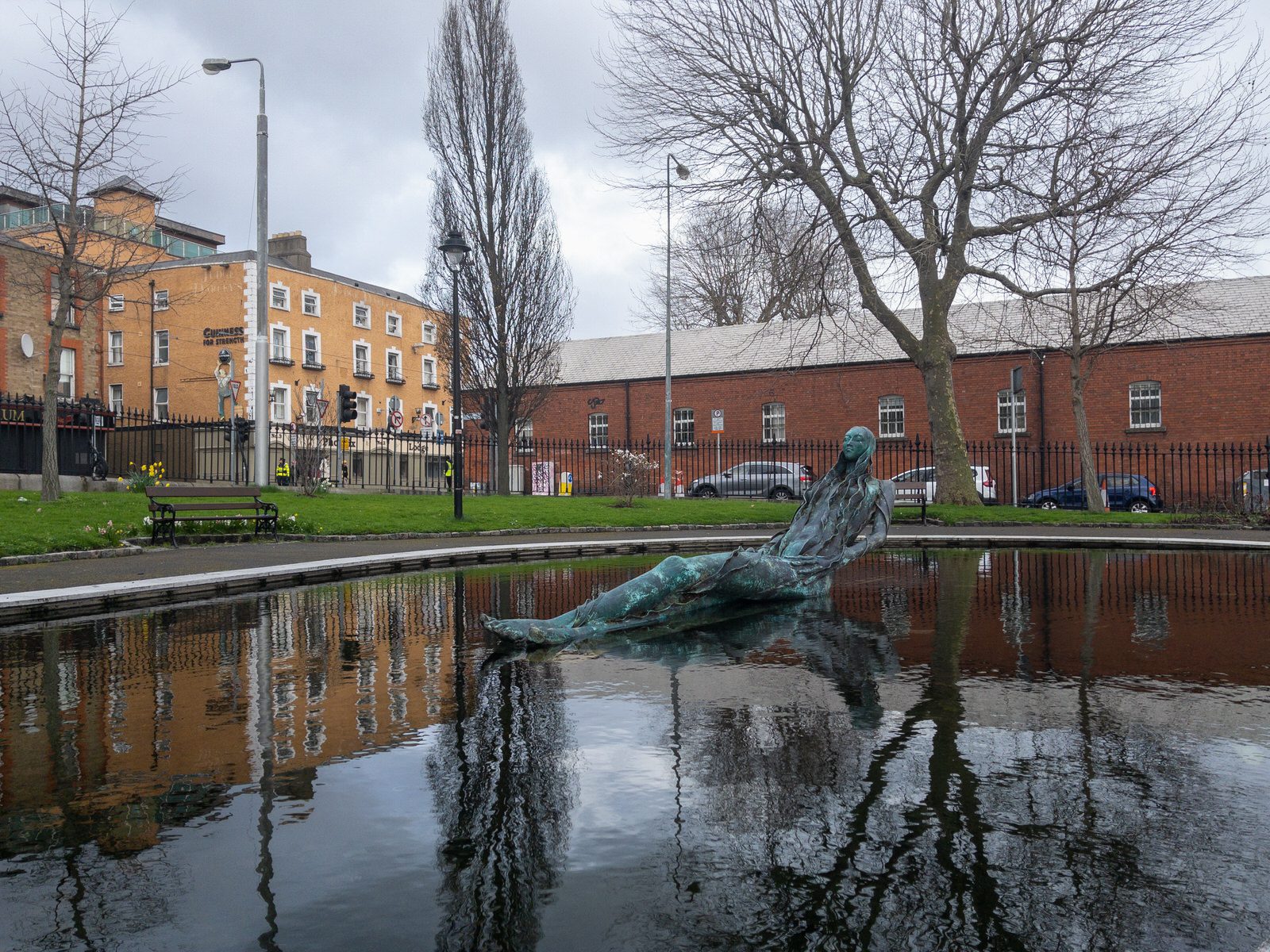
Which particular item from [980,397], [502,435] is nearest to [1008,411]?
[980,397]

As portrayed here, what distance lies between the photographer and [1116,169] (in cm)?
1958

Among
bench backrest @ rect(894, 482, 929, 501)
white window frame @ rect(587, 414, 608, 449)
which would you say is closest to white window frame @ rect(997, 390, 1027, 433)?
bench backrest @ rect(894, 482, 929, 501)

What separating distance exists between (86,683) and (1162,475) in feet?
107

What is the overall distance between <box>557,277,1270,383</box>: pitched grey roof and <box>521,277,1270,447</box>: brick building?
3.0 inches

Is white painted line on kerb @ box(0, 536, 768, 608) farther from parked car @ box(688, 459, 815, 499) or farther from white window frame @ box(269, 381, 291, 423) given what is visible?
white window frame @ box(269, 381, 291, 423)

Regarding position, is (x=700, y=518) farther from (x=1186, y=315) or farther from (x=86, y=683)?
(x=1186, y=315)

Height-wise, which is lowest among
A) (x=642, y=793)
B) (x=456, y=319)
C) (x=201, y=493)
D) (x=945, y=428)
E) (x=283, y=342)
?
(x=642, y=793)

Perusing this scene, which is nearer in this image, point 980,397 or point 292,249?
point 980,397

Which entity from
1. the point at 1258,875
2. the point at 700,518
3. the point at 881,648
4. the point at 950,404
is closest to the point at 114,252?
the point at 700,518

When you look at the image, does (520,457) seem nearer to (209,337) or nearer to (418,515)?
(209,337)

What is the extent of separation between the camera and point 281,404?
45.0 metres

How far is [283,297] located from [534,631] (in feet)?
143

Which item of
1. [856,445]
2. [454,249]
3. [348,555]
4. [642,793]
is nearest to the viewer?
[642,793]

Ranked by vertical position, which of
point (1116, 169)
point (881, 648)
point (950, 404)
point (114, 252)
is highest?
point (1116, 169)
